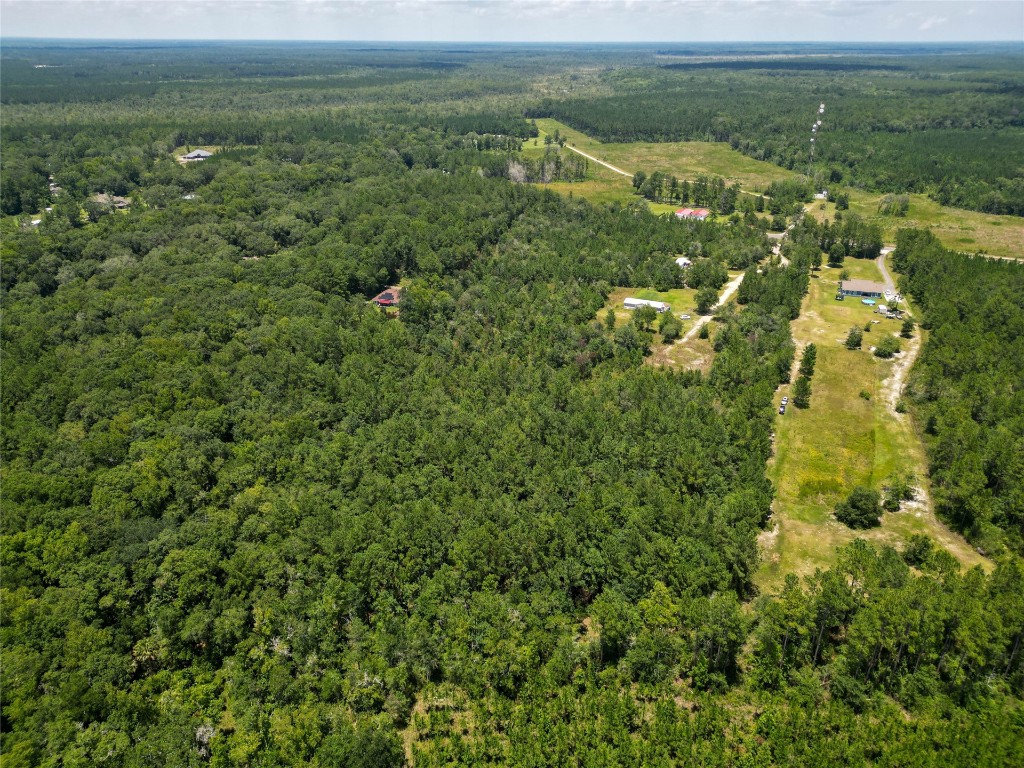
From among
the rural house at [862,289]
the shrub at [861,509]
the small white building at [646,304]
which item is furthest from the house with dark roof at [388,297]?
the rural house at [862,289]

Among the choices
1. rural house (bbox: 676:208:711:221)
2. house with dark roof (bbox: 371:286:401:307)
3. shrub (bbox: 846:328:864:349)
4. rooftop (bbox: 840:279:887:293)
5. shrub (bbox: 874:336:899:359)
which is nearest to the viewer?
shrub (bbox: 874:336:899:359)

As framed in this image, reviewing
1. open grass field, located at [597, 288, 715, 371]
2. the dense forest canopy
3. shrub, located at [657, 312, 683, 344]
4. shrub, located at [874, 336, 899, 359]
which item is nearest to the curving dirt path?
open grass field, located at [597, 288, 715, 371]

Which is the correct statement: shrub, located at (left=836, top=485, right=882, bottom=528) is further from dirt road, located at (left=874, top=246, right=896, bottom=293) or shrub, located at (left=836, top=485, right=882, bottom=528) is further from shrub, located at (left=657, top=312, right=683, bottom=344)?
dirt road, located at (left=874, top=246, right=896, bottom=293)

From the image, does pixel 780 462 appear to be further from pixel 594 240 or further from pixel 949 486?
pixel 594 240

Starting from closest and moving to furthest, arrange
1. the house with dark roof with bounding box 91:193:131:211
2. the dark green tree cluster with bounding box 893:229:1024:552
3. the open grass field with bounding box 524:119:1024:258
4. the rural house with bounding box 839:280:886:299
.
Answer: the dark green tree cluster with bounding box 893:229:1024:552 → the rural house with bounding box 839:280:886:299 → the open grass field with bounding box 524:119:1024:258 → the house with dark roof with bounding box 91:193:131:211

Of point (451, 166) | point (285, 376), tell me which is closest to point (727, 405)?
point (285, 376)

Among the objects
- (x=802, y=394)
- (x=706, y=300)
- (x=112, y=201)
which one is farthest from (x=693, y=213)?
(x=112, y=201)

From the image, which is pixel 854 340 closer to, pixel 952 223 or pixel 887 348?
pixel 887 348
